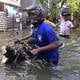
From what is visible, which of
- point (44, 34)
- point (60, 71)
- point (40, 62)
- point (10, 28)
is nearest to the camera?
point (44, 34)

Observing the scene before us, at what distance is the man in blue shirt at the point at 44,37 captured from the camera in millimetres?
6645

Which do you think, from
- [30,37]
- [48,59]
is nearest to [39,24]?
[48,59]

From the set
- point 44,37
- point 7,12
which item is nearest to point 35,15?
point 44,37

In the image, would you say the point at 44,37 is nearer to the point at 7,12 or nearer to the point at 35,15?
the point at 35,15

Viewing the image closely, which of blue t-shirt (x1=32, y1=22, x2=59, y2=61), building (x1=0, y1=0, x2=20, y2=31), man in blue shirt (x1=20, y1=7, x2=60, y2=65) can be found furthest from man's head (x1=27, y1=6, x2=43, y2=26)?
building (x1=0, y1=0, x2=20, y2=31)

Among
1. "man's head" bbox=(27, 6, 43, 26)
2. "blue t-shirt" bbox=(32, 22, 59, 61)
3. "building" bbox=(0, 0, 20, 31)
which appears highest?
"man's head" bbox=(27, 6, 43, 26)

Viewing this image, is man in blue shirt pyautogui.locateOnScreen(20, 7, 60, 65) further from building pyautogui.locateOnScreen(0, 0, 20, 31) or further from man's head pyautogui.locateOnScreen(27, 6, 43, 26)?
building pyautogui.locateOnScreen(0, 0, 20, 31)

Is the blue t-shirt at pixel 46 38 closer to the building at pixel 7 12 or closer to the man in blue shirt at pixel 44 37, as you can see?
the man in blue shirt at pixel 44 37

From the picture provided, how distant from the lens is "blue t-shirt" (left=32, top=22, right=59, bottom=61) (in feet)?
22.1

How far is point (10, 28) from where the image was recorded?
34.8 meters

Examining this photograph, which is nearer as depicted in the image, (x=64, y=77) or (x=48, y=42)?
(x=48, y=42)

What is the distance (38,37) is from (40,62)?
600 millimetres

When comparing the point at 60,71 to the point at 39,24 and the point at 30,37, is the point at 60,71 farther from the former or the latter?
the point at 39,24

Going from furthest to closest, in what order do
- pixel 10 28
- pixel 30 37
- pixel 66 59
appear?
pixel 10 28, pixel 66 59, pixel 30 37
